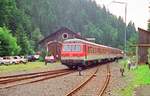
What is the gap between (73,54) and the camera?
45062 millimetres

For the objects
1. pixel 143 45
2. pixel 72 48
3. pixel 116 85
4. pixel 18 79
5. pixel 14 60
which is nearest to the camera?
pixel 116 85

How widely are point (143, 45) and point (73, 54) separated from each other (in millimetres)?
19155

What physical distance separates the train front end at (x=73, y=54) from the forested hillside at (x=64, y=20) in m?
66.5

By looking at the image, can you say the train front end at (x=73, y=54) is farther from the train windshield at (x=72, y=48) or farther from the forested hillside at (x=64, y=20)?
the forested hillside at (x=64, y=20)

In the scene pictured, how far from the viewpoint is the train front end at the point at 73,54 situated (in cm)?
4475

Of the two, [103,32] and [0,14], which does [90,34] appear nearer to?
[103,32]

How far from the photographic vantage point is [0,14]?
102688 mm

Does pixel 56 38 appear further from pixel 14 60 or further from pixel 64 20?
pixel 64 20

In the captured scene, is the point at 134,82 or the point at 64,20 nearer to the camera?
the point at 134,82

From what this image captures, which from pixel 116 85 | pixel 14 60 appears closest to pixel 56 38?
pixel 14 60

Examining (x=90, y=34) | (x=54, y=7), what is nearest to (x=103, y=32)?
(x=90, y=34)

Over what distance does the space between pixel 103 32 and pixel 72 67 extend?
13082 cm

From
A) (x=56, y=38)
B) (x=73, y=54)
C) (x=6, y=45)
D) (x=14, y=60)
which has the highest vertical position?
(x=56, y=38)

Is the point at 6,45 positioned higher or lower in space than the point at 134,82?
higher
